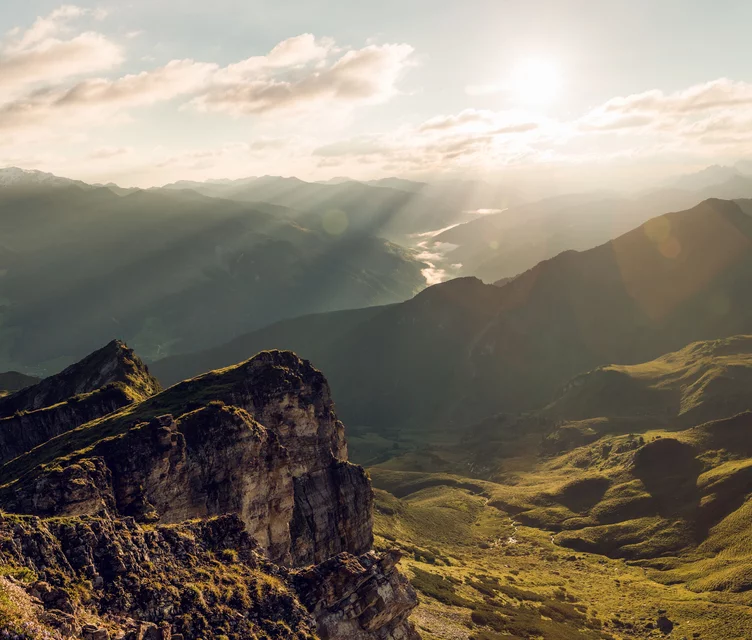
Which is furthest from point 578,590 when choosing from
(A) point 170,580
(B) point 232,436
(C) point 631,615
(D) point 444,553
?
(A) point 170,580

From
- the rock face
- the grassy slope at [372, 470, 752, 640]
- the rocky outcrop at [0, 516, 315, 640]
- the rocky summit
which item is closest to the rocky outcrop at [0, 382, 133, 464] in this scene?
the rock face

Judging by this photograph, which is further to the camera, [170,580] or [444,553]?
[444,553]

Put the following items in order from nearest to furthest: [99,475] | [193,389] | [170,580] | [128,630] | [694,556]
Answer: [128,630] → [170,580] → [99,475] → [193,389] → [694,556]

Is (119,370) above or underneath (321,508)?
above

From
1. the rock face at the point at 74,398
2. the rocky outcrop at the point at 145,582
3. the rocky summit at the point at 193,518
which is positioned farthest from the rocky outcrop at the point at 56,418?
the rocky outcrop at the point at 145,582

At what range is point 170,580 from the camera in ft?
134

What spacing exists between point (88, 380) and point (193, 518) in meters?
83.3

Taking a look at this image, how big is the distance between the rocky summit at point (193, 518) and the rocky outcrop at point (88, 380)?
2.44 feet

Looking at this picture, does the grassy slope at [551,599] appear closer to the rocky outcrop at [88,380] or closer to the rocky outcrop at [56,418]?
the rocky outcrop at [56,418]

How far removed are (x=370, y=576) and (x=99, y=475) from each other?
36631 millimetres

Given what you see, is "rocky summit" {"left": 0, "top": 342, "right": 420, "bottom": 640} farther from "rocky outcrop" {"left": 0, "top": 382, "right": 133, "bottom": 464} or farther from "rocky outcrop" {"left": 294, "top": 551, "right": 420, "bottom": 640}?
"rocky outcrop" {"left": 0, "top": 382, "right": 133, "bottom": 464}

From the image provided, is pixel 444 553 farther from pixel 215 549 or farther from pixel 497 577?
pixel 215 549

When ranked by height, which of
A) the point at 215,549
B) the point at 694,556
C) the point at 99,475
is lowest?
the point at 694,556

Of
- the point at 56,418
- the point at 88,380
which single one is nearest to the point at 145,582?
the point at 56,418
